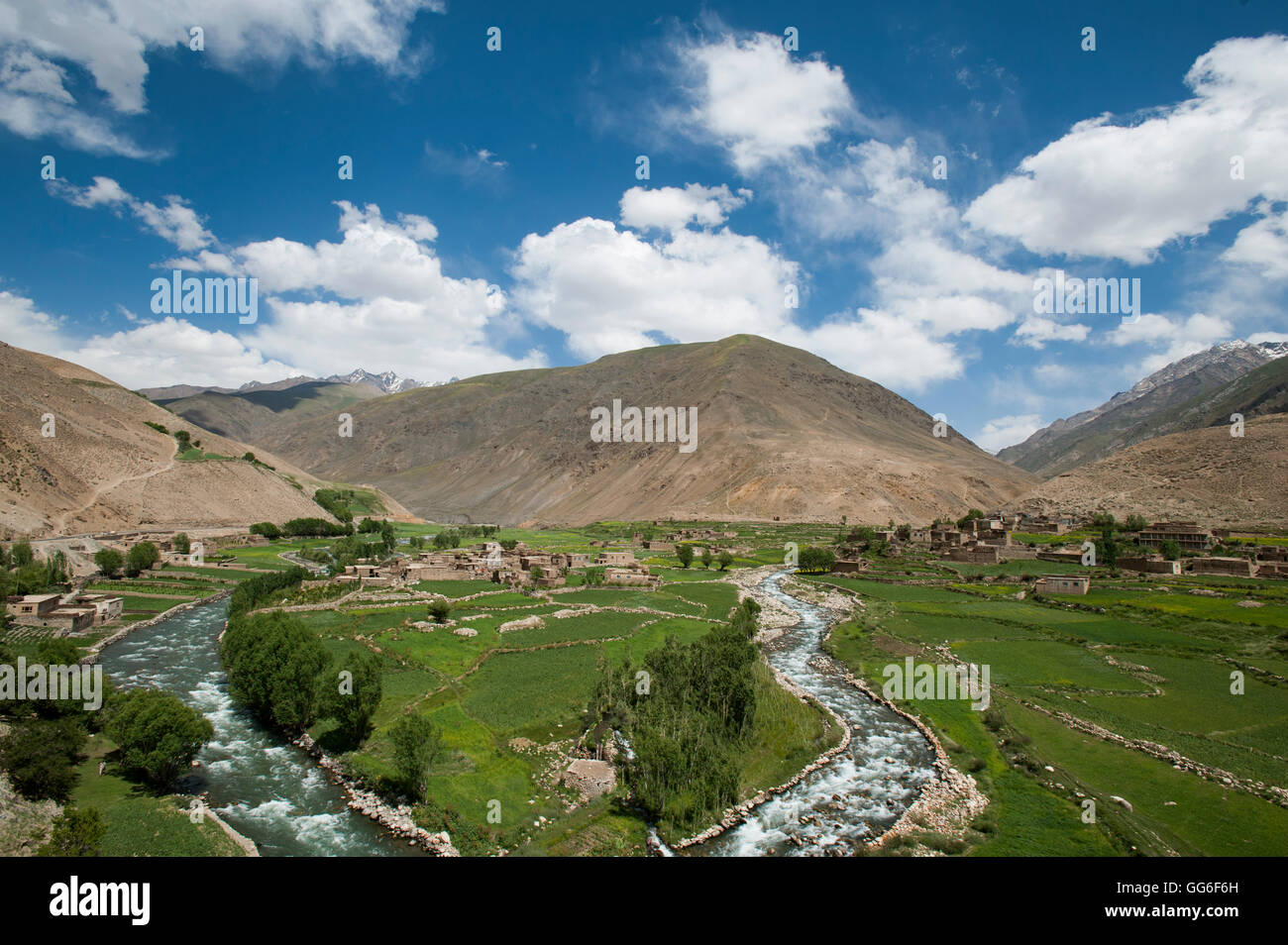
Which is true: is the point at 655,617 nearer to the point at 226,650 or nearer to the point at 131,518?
the point at 226,650

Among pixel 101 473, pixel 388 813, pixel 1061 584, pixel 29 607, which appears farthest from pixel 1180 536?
pixel 101 473

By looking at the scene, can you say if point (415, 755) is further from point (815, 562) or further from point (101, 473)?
point (101, 473)

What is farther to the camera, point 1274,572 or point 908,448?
point 908,448

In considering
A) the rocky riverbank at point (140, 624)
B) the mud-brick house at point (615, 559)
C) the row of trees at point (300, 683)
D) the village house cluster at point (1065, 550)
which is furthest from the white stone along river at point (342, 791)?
the village house cluster at point (1065, 550)

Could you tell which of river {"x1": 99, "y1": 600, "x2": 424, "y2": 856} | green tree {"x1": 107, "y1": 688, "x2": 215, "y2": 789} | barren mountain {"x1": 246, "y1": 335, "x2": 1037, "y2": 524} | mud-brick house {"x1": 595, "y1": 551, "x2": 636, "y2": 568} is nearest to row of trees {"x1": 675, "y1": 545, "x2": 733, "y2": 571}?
mud-brick house {"x1": 595, "y1": 551, "x2": 636, "y2": 568}

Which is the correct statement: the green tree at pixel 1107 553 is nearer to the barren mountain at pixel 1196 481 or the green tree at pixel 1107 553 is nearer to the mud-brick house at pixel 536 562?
the barren mountain at pixel 1196 481
